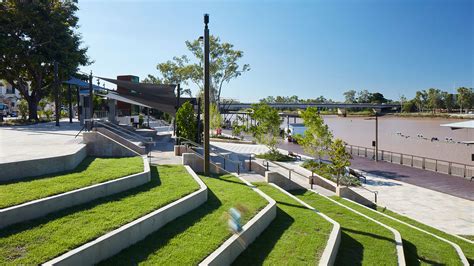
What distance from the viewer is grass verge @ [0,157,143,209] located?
5918 mm

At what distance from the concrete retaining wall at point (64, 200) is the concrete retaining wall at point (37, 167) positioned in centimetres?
192

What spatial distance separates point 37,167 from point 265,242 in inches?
217

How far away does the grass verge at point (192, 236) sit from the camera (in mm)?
5059

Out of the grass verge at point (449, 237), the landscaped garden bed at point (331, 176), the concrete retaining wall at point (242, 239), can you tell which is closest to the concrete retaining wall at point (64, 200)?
the concrete retaining wall at point (242, 239)

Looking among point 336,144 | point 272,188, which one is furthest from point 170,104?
point 272,188

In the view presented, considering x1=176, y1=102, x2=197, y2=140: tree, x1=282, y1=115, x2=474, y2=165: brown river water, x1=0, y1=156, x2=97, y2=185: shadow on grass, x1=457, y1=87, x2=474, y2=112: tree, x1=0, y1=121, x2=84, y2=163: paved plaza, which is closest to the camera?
x1=0, y1=156, x2=97, y2=185: shadow on grass

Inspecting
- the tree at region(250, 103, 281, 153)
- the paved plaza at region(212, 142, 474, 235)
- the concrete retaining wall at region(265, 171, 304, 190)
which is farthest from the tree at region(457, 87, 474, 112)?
the concrete retaining wall at region(265, 171, 304, 190)

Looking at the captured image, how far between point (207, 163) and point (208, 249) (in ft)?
19.0

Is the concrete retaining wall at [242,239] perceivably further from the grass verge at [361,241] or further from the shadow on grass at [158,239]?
the grass verge at [361,241]

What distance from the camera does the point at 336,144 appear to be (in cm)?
1700

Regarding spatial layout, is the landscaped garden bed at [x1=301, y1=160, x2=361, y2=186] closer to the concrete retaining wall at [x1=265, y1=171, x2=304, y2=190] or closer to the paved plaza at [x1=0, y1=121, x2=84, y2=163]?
the concrete retaining wall at [x1=265, y1=171, x2=304, y2=190]

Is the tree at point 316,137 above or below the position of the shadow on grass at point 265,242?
above

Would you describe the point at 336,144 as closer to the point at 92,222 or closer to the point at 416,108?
the point at 92,222

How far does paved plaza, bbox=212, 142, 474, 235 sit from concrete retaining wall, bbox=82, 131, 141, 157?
10710mm
